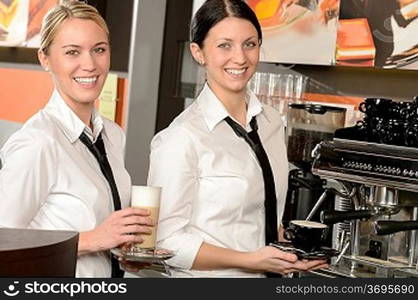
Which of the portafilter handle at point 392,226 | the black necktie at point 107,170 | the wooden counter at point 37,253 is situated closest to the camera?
the wooden counter at point 37,253

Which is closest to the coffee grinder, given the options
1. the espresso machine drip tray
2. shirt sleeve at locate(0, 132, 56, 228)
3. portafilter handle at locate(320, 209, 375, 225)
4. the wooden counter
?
the espresso machine drip tray

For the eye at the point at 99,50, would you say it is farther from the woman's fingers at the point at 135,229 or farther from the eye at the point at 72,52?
the woman's fingers at the point at 135,229

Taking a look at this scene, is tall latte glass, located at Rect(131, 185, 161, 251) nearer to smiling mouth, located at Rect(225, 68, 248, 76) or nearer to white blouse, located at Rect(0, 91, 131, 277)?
white blouse, located at Rect(0, 91, 131, 277)

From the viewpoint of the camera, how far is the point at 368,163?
2410 millimetres

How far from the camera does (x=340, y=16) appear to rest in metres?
3.03

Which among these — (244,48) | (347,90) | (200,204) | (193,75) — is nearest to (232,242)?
(200,204)

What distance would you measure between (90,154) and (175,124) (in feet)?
0.88

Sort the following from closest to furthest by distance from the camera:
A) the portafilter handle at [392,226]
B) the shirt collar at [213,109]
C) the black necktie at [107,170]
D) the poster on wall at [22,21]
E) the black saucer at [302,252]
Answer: the black necktie at [107,170], the black saucer at [302,252], the shirt collar at [213,109], the portafilter handle at [392,226], the poster on wall at [22,21]

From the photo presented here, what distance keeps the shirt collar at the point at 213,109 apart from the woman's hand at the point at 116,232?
0.43m

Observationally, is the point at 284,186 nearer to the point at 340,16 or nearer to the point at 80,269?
the point at 80,269

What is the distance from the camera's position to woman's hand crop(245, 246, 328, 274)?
1.97m

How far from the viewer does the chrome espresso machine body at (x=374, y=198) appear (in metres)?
2.34

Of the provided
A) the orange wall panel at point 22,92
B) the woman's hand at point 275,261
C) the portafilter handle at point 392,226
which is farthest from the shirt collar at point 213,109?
the orange wall panel at point 22,92

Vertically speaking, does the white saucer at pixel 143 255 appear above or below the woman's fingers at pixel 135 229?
below
